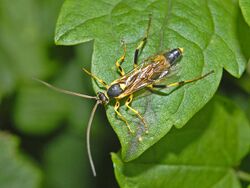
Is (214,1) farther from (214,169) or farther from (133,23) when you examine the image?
(214,169)

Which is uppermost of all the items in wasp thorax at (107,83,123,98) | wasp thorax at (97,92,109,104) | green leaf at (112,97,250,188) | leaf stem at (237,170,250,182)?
wasp thorax at (107,83,123,98)

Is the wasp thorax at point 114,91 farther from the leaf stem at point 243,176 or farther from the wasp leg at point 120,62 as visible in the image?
the leaf stem at point 243,176

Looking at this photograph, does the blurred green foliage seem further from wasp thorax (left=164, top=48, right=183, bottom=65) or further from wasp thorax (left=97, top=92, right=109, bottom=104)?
wasp thorax (left=164, top=48, right=183, bottom=65)

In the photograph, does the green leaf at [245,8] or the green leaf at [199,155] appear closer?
the green leaf at [245,8]

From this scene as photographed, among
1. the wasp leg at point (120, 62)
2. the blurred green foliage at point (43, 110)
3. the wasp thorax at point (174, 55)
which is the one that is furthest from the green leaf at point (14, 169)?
the wasp thorax at point (174, 55)

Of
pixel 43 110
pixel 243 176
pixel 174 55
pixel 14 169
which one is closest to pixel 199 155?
pixel 243 176

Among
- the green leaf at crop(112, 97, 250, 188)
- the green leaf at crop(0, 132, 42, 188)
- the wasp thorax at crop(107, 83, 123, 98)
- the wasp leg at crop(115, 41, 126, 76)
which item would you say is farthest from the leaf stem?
the green leaf at crop(0, 132, 42, 188)

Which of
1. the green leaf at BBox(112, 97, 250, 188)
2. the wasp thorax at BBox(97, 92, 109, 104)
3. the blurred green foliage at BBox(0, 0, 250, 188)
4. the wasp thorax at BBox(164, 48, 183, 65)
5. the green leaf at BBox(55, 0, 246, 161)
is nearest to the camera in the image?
the green leaf at BBox(55, 0, 246, 161)
